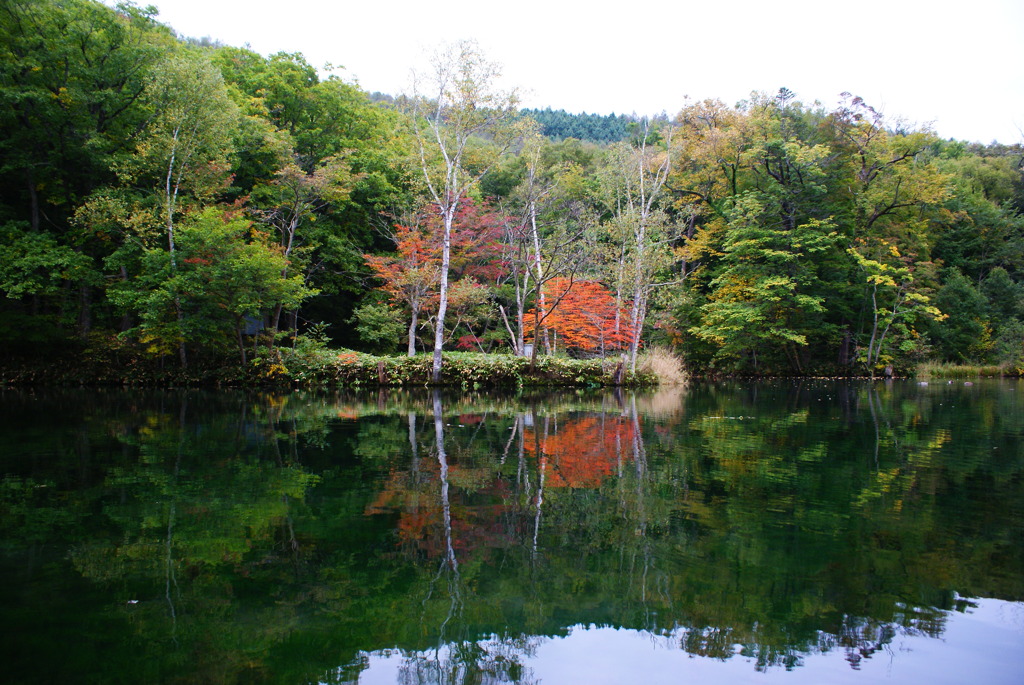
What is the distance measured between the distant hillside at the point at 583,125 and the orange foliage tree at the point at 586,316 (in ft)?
117

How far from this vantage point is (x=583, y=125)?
61.4m

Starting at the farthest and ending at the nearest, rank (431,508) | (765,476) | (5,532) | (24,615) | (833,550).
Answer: (765,476) < (431,508) < (5,532) < (833,550) < (24,615)

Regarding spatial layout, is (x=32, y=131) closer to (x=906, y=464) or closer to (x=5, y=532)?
(x=5, y=532)

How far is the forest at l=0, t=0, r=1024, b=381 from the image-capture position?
17.9m

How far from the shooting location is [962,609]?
10.2ft

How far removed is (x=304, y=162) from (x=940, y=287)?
27071mm

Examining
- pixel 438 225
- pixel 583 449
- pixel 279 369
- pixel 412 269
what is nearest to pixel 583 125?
pixel 438 225

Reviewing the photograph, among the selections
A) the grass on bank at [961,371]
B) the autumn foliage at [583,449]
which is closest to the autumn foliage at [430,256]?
the autumn foliage at [583,449]

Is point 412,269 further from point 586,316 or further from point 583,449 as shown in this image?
point 583,449

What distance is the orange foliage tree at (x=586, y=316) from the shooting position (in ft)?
75.0

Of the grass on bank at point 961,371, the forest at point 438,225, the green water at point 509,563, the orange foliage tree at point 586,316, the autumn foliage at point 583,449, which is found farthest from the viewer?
the grass on bank at point 961,371

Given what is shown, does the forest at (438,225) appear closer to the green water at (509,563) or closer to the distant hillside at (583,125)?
the green water at (509,563)

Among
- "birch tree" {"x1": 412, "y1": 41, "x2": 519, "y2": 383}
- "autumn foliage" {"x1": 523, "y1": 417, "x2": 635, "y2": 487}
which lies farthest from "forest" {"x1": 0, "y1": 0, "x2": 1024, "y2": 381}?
"autumn foliage" {"x1": 523, "y1": 417, "x2": 635, "y2": 487}

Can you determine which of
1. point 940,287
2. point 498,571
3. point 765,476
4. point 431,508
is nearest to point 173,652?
point 498,571
